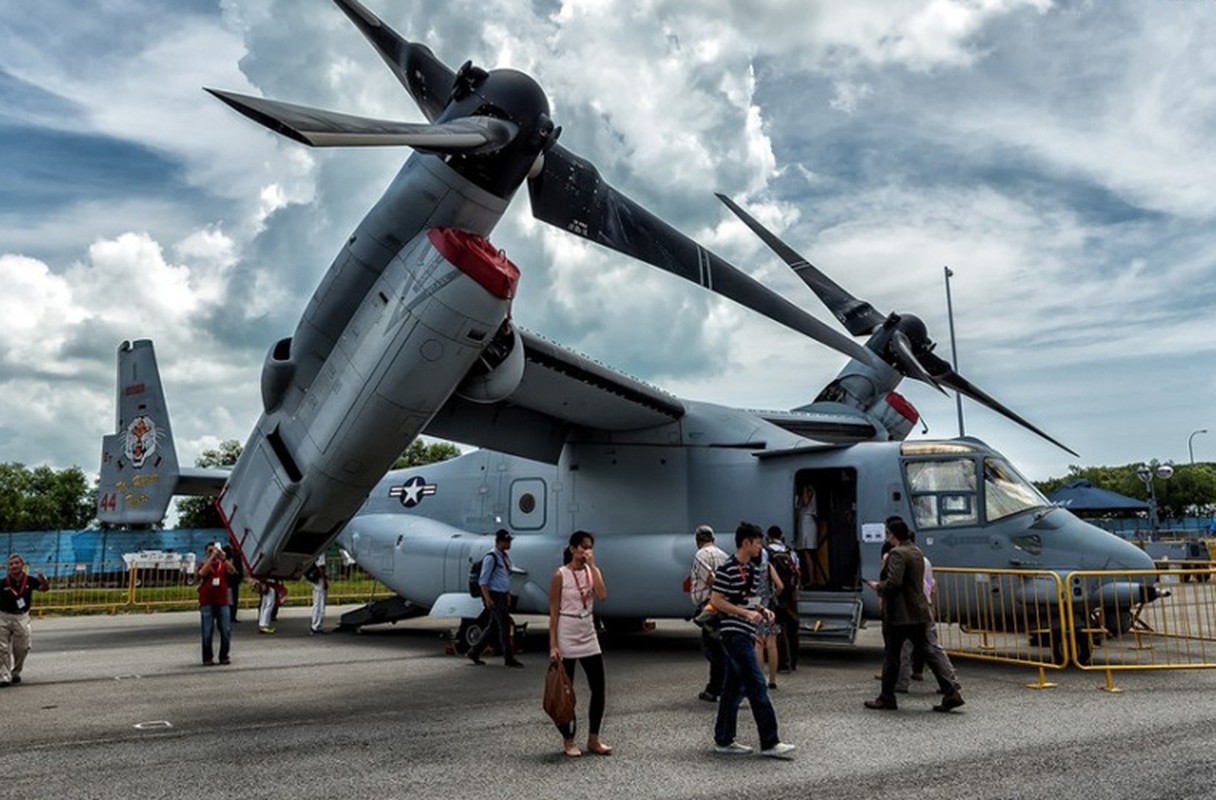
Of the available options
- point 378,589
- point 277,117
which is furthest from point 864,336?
point 378,589

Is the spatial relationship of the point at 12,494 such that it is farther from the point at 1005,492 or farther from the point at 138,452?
the point at 1005,492

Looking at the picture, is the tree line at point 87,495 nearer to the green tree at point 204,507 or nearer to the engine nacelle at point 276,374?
the green tree at point 204,507

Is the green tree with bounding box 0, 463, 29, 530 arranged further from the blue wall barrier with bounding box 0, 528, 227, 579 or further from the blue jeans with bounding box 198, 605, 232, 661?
the blue jeans with bounding box 198, 605, 232, 661

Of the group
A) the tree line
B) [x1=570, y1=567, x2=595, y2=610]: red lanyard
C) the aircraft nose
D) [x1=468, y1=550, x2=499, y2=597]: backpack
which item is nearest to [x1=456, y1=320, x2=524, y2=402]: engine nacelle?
[x1=570, y1=567, x2=595, y2=610]: red lanyard

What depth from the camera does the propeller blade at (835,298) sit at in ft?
53.3

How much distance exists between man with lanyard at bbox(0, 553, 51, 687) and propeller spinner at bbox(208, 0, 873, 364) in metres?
7.06

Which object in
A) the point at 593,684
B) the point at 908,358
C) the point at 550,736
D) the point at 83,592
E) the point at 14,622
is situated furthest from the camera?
the point at 83,592

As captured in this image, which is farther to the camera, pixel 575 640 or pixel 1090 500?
pixel 1090 500

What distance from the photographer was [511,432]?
514 inches

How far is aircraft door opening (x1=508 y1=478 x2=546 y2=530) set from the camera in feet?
46.9

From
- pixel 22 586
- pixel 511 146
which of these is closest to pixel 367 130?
pixel 511 146

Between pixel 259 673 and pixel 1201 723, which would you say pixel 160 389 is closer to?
pixel 259 673

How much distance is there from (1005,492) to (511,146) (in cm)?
726

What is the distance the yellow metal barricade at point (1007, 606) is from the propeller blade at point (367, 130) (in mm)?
7106
